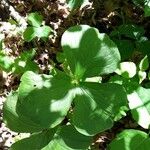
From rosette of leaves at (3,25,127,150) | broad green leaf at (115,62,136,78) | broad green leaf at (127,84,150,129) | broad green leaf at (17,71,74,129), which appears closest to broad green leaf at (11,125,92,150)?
rosette of leaves at (3,25,127,150)

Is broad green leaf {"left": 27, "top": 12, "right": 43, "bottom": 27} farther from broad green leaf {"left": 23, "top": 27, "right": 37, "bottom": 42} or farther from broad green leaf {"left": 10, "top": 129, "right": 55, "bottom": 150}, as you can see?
broad green leaf {"left": 10, "top": 129, "right": 55, "bottom": 150}

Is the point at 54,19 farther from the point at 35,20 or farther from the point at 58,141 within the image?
the point at 58,141

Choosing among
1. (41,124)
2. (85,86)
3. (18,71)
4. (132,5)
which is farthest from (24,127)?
(132,5)

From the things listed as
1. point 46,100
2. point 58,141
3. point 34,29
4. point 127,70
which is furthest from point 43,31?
point 58,141

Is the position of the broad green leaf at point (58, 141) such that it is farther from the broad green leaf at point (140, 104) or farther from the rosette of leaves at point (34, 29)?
the rosette of leaves at point (34, 29)

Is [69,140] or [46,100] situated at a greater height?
[46,100]
